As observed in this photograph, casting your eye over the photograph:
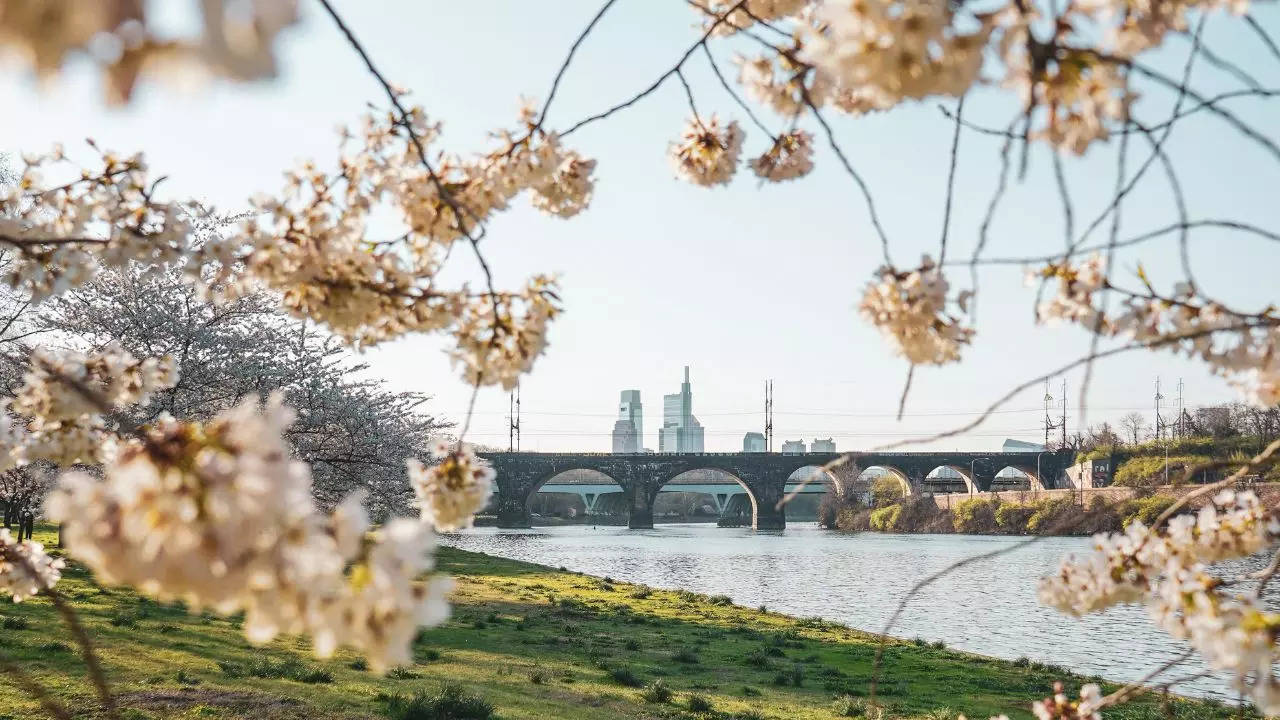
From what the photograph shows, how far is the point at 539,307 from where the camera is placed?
2.49 metres

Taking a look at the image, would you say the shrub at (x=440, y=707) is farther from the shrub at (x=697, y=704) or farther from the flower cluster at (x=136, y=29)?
the flower cluster at (x=136, y=29)

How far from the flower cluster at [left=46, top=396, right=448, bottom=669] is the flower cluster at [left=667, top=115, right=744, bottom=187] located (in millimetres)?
2308

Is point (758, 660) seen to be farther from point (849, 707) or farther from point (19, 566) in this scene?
point (19, 566)

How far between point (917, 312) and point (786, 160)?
3.67 feet

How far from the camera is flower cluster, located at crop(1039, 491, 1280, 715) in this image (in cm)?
214

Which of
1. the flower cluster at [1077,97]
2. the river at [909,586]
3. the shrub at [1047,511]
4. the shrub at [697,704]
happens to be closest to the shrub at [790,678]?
the shrub at [697,704]

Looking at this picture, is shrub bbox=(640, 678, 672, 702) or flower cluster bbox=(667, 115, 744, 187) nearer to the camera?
flower cluster bbox=(667, 115, 744, 187)

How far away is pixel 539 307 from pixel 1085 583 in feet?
6.14

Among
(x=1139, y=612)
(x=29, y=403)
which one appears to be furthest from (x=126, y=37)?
(x=1139, y=612)

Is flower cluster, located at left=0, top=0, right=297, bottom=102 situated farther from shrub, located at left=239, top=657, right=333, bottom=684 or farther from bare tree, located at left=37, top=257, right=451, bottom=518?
bare tree, located at left=37, top=257, right=451, bottom=518

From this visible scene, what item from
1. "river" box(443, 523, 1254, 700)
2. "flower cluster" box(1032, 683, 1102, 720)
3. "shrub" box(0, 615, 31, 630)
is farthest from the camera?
"river" box(443, 523, 1254, 700)

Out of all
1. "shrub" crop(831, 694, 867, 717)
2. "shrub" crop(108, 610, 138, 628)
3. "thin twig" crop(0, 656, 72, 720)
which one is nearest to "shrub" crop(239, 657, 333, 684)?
"shrub" crop(108, 610, 138, 628)

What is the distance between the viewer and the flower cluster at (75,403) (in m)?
3.19

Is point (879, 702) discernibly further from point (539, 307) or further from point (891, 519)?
point (891, 519)
